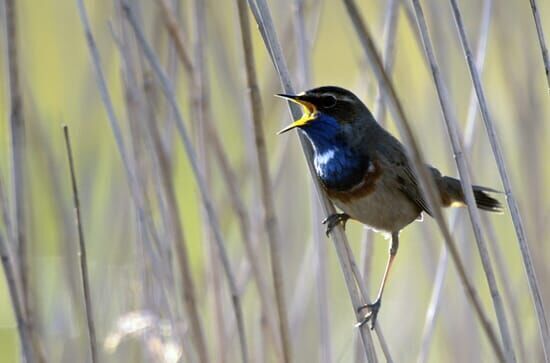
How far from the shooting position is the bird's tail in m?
3.29

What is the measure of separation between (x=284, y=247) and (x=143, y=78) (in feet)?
5.02

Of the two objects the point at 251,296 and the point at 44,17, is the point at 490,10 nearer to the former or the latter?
the point at 251,296

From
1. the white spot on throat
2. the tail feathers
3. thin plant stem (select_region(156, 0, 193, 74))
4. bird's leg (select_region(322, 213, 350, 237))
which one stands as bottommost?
the tail feathers

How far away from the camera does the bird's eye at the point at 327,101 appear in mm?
2982

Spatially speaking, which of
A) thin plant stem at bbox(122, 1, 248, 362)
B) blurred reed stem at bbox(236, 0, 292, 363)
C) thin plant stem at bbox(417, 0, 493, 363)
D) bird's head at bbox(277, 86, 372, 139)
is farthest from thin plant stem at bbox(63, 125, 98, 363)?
thin plant stem at bbox(417, 0, 493, 363)

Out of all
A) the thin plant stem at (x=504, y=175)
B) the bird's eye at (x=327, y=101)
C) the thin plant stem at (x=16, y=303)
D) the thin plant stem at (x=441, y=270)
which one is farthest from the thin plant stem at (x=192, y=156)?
the thin plant stem at (x=504, y=175)

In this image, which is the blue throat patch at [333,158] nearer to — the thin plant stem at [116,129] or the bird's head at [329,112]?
the bird's head at [329,112]

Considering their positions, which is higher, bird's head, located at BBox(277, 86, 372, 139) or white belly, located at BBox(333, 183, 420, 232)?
bird's head, located at BBox(277, 86, 372, 139)

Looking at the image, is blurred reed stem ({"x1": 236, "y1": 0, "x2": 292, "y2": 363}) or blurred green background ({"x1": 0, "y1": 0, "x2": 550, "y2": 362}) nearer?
blurred reed stem ({"x1": 236, "y1": 0, "x2": 292, "y2": 363})

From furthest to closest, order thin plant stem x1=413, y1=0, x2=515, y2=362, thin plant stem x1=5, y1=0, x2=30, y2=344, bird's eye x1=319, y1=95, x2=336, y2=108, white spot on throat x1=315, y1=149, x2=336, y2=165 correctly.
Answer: white spot on throat x1=315, y1=149, x2=336, y2=165
bird's eye x1=319, y1=95, x2=336, y2=108
thin plant stem x1=5, y1=0, x2=30, y2=344
thin plant stem x1=413, y1=0, x2=515, y2=362

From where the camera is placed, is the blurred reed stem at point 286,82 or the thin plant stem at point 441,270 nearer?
the blurred reed stem at point 286,82

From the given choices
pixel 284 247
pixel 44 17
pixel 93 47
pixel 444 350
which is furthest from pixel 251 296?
pixel 44 17

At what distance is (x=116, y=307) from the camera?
439 cm

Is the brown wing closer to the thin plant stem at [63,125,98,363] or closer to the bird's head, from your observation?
the bird's head
